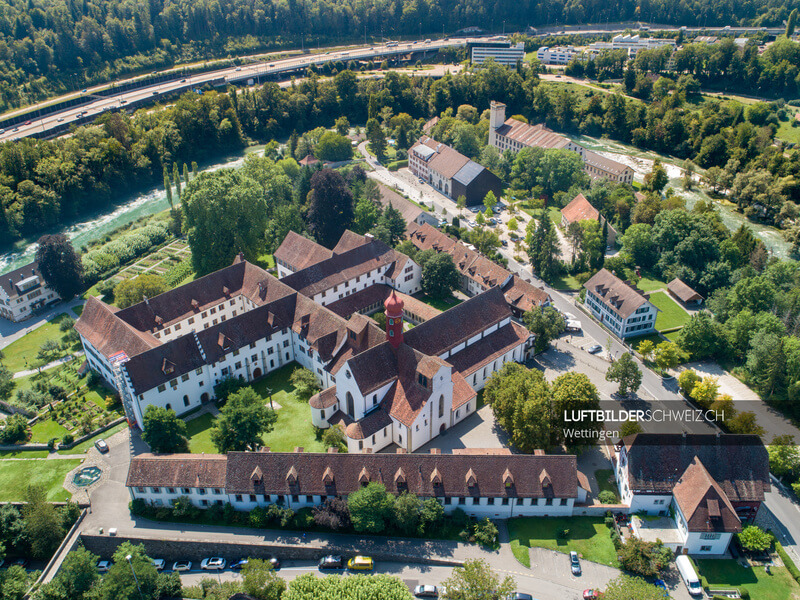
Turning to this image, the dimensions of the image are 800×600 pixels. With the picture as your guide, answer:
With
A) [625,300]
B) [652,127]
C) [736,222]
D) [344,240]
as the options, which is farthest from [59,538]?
[652,127]

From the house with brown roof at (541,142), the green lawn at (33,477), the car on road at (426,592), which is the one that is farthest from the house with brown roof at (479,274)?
the green lawn at (33,477)

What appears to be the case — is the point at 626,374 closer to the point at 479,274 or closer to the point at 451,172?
the point at 479,274

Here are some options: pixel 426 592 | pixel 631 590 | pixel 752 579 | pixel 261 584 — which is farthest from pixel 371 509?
pixel 752 579

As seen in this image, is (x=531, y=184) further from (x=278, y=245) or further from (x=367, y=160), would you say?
(x=278, y=245)

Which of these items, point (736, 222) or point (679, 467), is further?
point (736, 222)

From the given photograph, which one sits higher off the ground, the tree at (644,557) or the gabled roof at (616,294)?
the gabled roof at (616,294)

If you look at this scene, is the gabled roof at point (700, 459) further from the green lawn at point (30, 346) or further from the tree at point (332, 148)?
the tree at point (332, 148)
